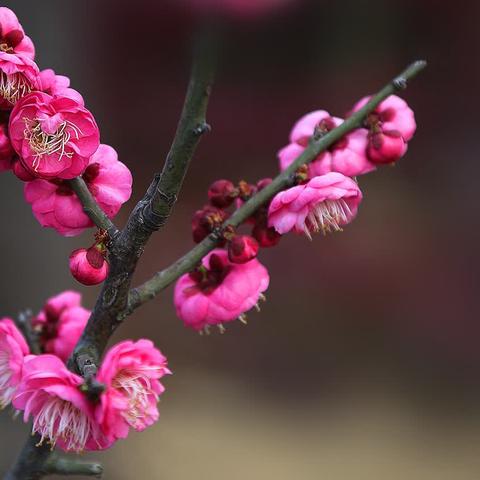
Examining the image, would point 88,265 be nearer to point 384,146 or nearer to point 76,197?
point 76,197

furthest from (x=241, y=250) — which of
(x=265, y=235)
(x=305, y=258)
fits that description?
(x=305, y=258)

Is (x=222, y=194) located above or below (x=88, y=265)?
above

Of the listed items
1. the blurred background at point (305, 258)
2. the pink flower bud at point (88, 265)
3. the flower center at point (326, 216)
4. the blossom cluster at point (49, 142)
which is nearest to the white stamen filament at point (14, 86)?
the blossom cluster at point (49, 142)

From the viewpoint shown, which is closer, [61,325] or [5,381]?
[5,381]

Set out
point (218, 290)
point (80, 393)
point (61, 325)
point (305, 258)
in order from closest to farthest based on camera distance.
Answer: point (80, 393) < point (218, 290) < point (61, 325) < point (305, 258)

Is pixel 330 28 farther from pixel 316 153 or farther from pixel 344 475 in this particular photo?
pixel 316 153

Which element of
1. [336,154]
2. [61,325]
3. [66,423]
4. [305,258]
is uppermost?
[305,258]

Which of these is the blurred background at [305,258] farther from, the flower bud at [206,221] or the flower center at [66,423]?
the flower center at [66,423]

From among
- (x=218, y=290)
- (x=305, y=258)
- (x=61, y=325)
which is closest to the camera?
(x=218, y=290)
